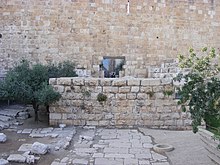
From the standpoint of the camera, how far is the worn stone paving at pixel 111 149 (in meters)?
5.65

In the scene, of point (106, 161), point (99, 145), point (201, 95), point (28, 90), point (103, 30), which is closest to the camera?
point (201, 95)

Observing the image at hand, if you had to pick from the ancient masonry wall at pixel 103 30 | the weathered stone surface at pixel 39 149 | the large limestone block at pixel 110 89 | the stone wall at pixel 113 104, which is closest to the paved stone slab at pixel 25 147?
the weathered stone surface at pixel 39 149

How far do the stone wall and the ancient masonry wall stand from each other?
14.8 ft

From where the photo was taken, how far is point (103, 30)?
522 inches

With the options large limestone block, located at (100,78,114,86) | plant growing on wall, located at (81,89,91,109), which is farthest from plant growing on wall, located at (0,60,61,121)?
large limestone block, located at (100,78,114,86)

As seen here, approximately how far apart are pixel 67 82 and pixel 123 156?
129 inches

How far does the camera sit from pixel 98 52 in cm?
1323

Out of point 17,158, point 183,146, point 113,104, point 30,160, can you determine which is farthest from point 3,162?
point 113,104

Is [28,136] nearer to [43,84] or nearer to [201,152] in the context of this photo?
[43,84]

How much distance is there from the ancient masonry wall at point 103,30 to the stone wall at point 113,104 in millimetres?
4521

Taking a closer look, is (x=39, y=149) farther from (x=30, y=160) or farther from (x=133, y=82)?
(x=133, y=82)

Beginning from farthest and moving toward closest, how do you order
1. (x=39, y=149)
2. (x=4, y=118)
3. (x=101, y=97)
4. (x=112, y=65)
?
(x=112, y=65), (x=4, y=118), (x=101, y=97), (x=39, y=149)

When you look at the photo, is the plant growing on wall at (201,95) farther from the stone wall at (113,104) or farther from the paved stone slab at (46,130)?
the paved stone slab at (46,130)

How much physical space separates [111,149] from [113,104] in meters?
2.32
